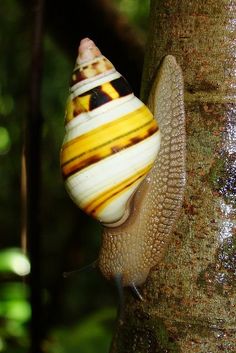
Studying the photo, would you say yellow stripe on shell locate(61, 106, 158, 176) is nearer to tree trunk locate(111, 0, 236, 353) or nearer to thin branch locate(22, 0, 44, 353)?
tree trunk locate(111, 0, 236, 353)

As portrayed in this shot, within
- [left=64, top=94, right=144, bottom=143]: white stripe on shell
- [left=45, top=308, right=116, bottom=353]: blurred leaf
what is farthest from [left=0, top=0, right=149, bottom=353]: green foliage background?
[left=64, top=94, right=144, bottom=143]: white stripe on shell

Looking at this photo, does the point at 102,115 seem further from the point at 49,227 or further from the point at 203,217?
the point at 49,227

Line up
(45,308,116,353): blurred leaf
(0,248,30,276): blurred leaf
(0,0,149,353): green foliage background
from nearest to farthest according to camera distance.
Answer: (45,308,116,353): blurred leaf < (0,0,149,353): green foliage background < (0,248,30,276): blurred leaf

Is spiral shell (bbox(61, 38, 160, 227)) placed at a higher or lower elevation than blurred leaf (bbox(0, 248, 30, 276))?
higher

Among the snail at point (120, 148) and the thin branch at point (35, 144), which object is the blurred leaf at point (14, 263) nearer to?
the thin branch at point (35, 144)

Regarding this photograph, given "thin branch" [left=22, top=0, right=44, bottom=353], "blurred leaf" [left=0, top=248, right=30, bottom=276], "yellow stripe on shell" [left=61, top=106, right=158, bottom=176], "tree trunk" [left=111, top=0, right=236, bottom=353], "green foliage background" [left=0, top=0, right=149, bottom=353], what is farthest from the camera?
"blurred leaf" [left=0, top=248, right=30, bottom=276]

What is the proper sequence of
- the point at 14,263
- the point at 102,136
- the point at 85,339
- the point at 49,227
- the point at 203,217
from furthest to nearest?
1. the point at 49,227
2. the point at 14,263
3. the point at 85,339
4. the point at 102,136
5. the point at 203,217

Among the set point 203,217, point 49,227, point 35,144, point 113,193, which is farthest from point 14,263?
point 49,227
